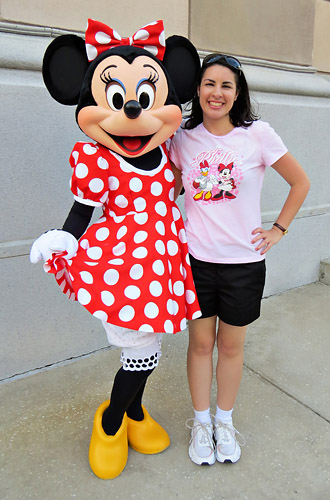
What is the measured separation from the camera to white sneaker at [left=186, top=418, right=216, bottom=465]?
1.96 metres

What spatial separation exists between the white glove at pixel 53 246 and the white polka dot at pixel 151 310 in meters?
0.33

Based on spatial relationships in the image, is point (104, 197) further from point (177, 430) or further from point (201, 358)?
point (177, 430)

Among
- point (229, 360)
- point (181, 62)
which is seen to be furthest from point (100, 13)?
point (229, 360)

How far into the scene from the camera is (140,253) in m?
1.63

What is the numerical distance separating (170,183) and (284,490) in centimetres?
134

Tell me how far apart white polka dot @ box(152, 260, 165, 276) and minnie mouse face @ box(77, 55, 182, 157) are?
401 mm

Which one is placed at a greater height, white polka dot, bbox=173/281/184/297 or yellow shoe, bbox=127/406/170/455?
white polka dot, bbox=173/281/184/297

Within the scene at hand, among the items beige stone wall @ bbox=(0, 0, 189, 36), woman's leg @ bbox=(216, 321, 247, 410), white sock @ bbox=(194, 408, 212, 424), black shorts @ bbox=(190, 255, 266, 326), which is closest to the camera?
black shorts @ bbox=(190, 255, 266, 326)

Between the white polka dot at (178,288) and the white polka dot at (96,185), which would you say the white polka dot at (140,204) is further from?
the white polka dot at (178,288)

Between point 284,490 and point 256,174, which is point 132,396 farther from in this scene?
point 256,174

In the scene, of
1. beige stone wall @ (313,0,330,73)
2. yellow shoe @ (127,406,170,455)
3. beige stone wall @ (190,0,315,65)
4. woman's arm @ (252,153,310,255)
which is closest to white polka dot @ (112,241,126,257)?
woman's arm @ (252,153,310,255)

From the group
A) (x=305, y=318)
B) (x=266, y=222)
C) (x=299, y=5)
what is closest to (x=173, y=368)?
(x=305, y=318)

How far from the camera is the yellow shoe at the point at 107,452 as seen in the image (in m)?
1.86

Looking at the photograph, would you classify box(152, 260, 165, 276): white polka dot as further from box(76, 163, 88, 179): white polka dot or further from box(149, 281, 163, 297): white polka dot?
box(76, 163, 88, 179): white polka dot
